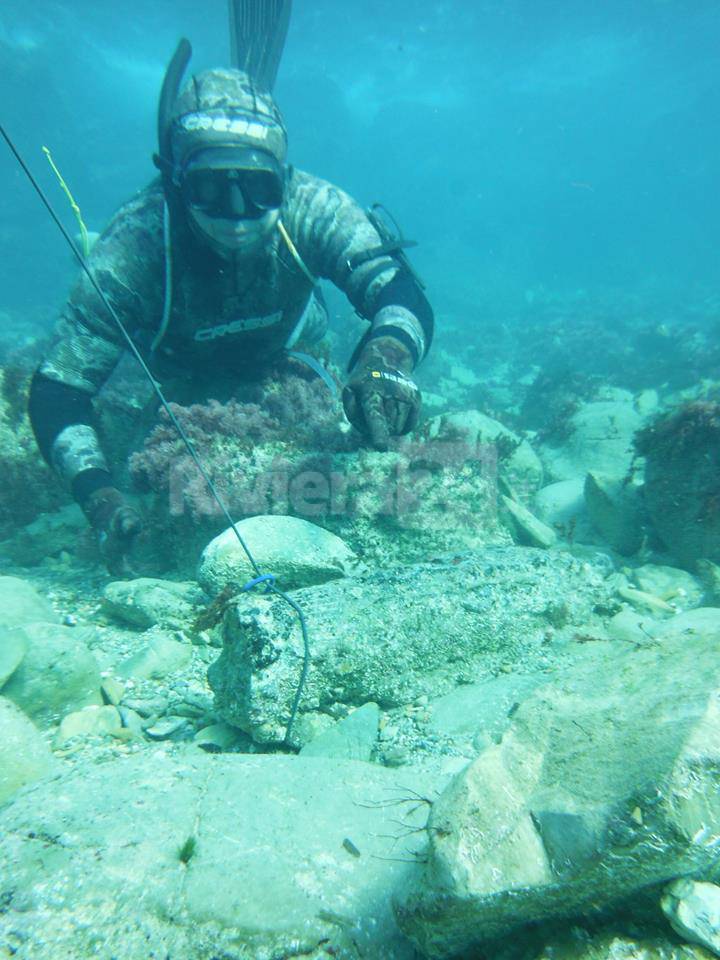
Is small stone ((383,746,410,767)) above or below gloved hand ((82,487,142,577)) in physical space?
below

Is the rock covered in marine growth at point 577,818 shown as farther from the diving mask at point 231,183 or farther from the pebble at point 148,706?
the diving mask at point 231,183

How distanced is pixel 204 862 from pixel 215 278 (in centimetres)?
429

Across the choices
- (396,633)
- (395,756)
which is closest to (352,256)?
(396,633)

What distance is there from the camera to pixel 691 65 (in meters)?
49.6

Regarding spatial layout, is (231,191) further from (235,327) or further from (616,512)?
(616,512)

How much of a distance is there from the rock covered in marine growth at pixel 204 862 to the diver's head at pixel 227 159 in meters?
3.85

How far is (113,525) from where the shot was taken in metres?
3.65

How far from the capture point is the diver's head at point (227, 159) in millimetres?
3752

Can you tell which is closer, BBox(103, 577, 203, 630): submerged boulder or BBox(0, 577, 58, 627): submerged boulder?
BBox(0, 577, 58, 627): submerged boulder

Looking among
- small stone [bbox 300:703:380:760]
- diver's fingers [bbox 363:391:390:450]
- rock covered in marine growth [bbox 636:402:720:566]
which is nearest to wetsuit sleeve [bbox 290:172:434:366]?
diver's fingers [bbox 363:391:390:450]

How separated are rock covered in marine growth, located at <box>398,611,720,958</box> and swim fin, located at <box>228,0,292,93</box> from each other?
9.17m

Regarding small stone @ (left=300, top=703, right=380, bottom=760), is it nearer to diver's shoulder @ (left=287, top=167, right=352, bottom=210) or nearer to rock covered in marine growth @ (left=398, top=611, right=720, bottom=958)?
rock covered in marine growth @ (left=398, top=611, right=720, bottom=958)

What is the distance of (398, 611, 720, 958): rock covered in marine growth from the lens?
99cm

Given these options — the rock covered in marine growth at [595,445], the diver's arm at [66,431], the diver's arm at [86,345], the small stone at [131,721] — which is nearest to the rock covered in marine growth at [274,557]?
the small stone at [131,721]
